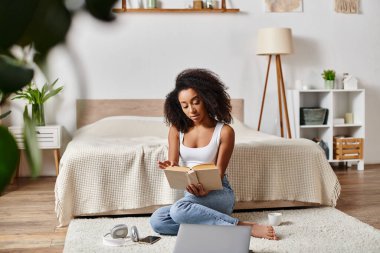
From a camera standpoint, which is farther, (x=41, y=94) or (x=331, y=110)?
(x=331, y=110)

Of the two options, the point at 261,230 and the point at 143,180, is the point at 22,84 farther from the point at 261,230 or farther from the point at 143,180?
the point at 143,180

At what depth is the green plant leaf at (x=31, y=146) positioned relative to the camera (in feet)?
0.77

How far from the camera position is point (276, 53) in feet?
16.0

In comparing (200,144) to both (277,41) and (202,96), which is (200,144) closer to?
(202,96)

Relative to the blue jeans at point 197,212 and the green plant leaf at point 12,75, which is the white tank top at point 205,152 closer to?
the blue jeans at point 197,212

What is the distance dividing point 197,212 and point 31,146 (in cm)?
263

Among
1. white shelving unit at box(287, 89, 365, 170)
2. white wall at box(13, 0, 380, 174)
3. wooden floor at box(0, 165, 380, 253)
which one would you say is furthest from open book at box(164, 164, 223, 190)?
white shelving unit at box(287, 89, 365, 170)

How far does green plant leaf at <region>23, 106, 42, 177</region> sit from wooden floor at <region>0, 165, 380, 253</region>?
239 cm

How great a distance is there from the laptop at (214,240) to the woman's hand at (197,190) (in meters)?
0.38

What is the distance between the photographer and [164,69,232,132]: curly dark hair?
2846 mm

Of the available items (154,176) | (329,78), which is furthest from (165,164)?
(329,78)

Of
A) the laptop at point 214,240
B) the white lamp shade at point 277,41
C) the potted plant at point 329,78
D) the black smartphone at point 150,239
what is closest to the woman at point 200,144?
the black smartphone at point 150,239

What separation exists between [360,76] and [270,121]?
1.01 m

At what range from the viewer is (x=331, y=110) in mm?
5164
